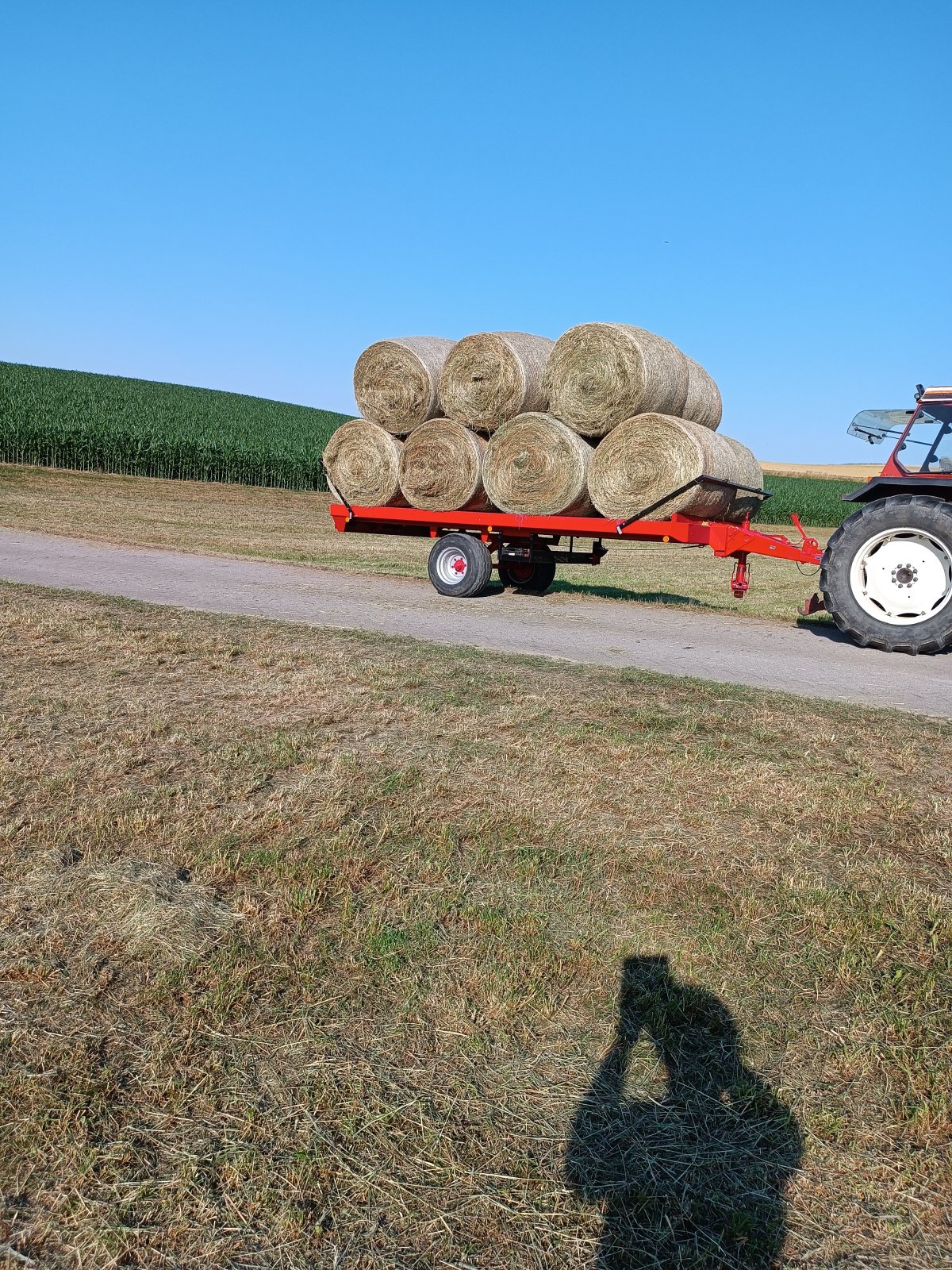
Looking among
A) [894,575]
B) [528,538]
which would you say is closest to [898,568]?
[894,575]

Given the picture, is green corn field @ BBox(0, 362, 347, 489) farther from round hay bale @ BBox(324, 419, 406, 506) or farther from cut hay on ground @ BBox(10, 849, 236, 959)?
cut hay on ground @ BBox(10, 849, 236, 959)

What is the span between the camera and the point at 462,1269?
1856 millimetres

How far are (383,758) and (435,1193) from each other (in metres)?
2.59

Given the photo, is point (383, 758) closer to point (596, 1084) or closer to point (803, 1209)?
point (596, 1084)

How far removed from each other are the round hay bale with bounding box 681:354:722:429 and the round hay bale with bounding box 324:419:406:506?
10.5 feet

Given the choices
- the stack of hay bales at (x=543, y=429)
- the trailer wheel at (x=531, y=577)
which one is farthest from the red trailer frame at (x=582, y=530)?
the trailer wheel at (x=531, y=577)

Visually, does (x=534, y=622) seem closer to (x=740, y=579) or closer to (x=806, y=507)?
(x=740, y=579)

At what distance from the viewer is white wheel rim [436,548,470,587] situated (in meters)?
10.9

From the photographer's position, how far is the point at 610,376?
9.24m

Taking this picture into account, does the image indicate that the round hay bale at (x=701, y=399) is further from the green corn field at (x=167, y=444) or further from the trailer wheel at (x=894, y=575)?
the green corn field at (x=167, y=444)

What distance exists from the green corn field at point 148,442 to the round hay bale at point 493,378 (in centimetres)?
2182

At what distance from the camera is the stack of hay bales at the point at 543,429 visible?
9117 millimetres

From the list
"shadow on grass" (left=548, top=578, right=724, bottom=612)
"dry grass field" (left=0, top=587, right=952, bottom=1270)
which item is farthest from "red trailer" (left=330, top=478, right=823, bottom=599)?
"dry grass field" (left=0, top=587, right=952, bottom=1270)

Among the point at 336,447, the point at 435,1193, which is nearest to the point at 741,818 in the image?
the point at 435,1193
